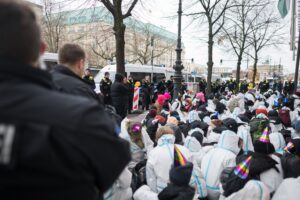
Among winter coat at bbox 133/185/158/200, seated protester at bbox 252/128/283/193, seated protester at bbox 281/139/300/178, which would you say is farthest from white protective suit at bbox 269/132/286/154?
winter coat at bbox 133/185/158/200

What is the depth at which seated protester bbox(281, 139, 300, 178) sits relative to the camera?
3732 millimetres

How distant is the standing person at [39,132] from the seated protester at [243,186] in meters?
2.10

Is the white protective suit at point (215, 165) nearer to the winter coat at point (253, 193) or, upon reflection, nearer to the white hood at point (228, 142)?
the white hood at point (228, 142)

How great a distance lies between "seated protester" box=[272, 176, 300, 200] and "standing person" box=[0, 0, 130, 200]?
2415 millimetres

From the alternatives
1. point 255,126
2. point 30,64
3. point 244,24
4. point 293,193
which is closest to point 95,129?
point 30,64

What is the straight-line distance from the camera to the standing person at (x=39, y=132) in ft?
3.29

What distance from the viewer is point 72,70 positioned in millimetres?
2711

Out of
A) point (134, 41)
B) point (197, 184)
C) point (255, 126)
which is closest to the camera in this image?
point (197, 184)

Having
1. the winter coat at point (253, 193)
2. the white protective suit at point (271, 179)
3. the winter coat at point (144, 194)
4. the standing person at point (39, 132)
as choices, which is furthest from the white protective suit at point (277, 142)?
the standing person at point (39, 132)

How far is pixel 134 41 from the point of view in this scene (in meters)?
48.2

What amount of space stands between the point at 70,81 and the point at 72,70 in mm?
189

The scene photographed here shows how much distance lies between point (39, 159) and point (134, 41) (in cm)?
4817

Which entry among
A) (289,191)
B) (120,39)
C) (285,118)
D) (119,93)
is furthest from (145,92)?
(289,191)

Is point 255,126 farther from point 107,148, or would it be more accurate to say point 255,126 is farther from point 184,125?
point 107,148
